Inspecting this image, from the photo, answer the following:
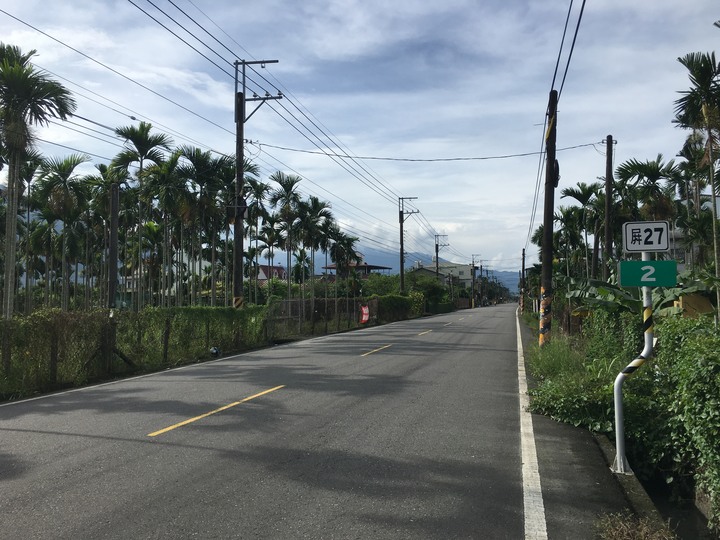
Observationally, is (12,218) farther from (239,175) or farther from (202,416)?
(202,416)

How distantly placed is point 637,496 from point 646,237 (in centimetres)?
266

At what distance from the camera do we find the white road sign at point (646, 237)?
6250 mm

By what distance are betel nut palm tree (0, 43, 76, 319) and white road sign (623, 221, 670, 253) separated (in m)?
15.6

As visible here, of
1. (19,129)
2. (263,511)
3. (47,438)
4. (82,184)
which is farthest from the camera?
(82,184)

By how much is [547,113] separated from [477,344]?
9.03 metres

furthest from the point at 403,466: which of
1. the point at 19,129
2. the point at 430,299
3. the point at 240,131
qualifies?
the point at 430,299

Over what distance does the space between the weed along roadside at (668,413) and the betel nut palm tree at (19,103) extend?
48.3 ft

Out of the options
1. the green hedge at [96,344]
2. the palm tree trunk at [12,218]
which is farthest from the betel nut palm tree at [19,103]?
the green hedge at [96,344]

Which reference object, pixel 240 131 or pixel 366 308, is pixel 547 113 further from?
pixel 366 308

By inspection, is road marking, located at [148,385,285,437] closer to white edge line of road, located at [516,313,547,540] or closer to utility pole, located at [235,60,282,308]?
white edge line of road, located at [516,313,547,540]

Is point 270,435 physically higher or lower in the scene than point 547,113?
lower

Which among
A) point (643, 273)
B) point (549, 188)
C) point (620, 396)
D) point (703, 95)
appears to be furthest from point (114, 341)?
point (703, 95)

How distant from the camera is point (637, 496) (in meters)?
5.43

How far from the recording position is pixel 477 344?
22062 mm
